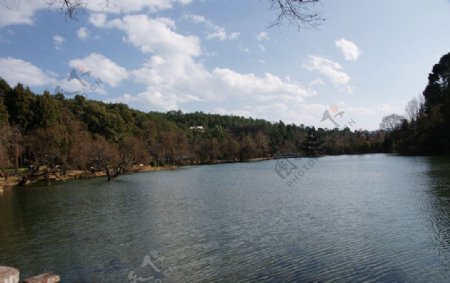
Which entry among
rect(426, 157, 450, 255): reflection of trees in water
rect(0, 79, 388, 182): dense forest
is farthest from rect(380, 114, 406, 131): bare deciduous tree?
rect(426, 157, 450, 255): reflection of trees in water

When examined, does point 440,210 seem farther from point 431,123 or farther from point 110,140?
point 110,140

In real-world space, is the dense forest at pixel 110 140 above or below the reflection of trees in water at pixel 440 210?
above

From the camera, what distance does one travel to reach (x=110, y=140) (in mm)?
81000

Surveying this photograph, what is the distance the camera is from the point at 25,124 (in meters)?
61.8

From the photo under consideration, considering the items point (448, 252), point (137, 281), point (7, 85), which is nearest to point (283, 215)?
point (448, 252)

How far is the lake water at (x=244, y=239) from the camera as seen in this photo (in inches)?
441

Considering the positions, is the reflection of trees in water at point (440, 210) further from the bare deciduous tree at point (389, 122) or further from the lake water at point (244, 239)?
the bare deciduous tree at point (389, 122)

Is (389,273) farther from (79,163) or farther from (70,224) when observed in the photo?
(79,163)

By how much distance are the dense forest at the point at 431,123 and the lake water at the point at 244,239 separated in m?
47.1

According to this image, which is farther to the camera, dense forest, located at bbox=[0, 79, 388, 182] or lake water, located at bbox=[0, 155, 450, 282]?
dense forest, located at bbox=[0, 79, 388, 182]

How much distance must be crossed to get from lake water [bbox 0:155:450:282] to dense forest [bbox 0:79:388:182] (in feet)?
98.0

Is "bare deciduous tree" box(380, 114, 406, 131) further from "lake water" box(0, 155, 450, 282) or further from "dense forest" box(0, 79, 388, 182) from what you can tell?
"lake water" box(0, 155, 450, 282)

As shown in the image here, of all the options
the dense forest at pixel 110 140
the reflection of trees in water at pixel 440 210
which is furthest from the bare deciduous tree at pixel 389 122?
the reflection of trees in water at pixel 440 210

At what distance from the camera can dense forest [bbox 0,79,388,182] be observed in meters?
56.6
